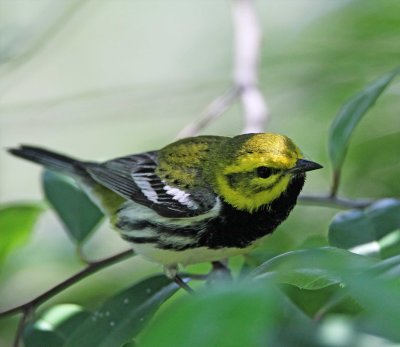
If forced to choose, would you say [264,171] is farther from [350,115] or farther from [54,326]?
[54,326]

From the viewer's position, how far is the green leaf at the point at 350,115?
2035 millimetres

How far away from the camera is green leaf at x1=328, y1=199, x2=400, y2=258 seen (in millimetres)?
1841

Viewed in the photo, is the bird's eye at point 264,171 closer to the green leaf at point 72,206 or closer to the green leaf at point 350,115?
the green leaf at point 350,115

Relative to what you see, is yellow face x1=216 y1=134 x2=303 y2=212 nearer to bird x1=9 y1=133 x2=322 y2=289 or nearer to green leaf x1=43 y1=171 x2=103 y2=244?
bird x1=9 y1=133 x2=322 y2=289

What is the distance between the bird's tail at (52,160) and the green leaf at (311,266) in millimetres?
1816

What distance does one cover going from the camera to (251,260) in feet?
6.79

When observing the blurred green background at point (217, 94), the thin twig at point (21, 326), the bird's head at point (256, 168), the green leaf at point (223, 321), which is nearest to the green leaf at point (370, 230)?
the blurred green background at point (217, 94)

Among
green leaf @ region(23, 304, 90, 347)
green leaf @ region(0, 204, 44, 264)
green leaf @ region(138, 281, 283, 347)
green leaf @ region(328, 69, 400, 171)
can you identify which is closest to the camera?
green leaf @ region(138, 281, 283, 347)

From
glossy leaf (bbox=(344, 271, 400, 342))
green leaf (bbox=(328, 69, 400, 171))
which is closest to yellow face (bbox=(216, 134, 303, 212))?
green leaf (bbox=(328, 69, 400, 171))

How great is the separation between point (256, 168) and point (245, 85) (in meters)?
0.97

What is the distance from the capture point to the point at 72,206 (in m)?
2.45

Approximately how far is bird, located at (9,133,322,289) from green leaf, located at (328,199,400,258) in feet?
0.65

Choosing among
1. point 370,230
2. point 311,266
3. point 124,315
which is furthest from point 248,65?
point 311,266

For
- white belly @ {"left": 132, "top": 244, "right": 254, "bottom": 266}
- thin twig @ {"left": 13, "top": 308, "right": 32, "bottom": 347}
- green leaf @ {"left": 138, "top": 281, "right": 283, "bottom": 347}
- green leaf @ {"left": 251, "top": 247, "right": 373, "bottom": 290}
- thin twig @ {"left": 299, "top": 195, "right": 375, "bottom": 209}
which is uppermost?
green leaf @ {"left": 138, "top": 281, "right": 283, "bottom": 347}
